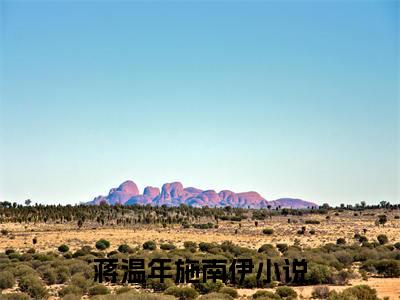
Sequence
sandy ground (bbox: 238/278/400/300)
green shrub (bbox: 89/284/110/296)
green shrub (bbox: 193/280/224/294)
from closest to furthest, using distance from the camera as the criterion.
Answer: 1. sandy ground (bbox: 238/278/400/300)
2. green shrub (bbox: 89/284/110/296)
3. green shrub (bbox: 193/280/224/294)

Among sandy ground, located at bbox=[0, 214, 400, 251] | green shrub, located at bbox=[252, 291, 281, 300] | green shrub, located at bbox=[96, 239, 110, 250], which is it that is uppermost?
sandy ground, located at bbox=[0, 214, 400, 251]

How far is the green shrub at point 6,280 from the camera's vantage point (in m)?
29.9

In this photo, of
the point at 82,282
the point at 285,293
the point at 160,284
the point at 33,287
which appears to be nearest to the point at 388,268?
the point at 285,293

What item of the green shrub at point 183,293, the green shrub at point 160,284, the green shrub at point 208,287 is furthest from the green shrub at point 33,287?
the green shrub at point 208,287

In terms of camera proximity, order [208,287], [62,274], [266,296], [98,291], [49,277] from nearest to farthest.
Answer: [266,296] → [98,291] → [208,287] → [49,277] → [62,274]

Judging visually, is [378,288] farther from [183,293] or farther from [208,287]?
[183,293]

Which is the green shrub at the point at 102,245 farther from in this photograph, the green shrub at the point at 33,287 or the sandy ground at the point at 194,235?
the green shrub at the point at 33,287

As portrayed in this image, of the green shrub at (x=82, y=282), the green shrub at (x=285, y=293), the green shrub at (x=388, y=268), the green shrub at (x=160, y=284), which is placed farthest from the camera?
the green shrub at (x=388, y=268)

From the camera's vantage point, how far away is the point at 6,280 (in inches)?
1182

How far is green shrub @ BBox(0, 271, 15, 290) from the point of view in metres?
29.9

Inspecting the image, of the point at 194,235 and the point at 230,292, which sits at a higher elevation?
the point at 194,235

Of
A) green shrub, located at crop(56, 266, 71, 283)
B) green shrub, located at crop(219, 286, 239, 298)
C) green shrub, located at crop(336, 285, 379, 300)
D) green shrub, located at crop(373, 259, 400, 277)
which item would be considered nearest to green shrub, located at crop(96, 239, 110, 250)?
green shrub, located at crop(56, 266, 71, 283)

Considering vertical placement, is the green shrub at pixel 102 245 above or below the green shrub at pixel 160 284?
above

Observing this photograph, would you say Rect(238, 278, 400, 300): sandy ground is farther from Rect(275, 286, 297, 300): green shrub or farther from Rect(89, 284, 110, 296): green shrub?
Rect(89, 284, 110, 296): green shrub
